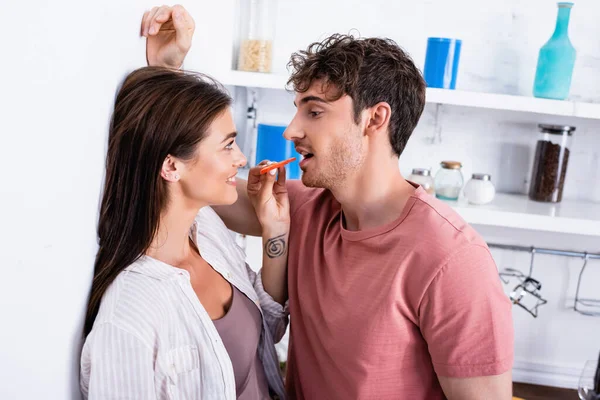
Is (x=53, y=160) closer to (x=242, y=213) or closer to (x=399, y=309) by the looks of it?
(x=399, y=309)

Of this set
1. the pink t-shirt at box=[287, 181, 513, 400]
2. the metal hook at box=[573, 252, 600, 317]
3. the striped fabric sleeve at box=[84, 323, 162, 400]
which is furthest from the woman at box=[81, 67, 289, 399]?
the metal hook at box=[573, 252, 600, 317]

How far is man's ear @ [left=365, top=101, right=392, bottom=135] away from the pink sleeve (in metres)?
0.37

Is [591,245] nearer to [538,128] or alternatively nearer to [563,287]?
[563,287]

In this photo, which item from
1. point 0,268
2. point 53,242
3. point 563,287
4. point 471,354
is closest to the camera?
point 0,268

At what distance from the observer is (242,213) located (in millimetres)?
1639

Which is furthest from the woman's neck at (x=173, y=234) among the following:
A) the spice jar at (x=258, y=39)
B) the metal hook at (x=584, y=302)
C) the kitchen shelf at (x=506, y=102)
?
the metal hook at (x=584, y=302)

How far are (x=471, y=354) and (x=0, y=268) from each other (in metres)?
0.85

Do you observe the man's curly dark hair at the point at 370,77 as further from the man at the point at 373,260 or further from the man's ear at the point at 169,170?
the man's ear at the point at 169,170

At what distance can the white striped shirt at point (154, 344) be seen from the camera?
103 centimetres

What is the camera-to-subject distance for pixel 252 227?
1.65m

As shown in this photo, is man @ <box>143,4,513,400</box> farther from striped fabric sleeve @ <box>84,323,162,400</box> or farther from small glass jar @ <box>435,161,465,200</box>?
small glass jar @ <box>435,161,465,200</box>

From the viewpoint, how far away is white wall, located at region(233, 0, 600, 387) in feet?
8.45

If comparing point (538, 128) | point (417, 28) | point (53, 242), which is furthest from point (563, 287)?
point (53, 242)

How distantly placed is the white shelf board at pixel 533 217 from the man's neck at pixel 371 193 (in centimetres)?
101
